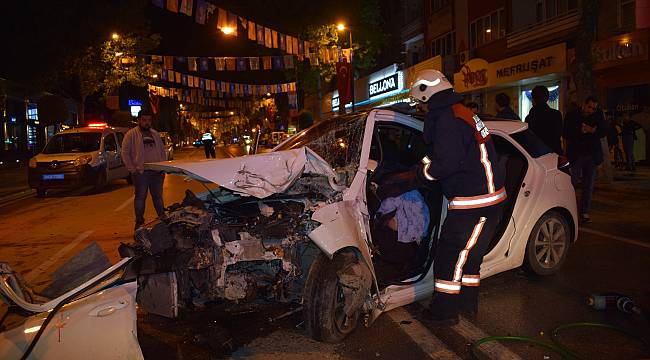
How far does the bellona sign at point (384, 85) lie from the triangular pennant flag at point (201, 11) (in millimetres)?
15299

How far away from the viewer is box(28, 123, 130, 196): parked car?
559 inches

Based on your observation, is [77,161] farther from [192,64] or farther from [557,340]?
[557,340]

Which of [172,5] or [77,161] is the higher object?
[172,5]

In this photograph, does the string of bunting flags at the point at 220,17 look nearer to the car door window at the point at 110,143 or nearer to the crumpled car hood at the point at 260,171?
the car door window at the point at 110,143

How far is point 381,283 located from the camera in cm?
412

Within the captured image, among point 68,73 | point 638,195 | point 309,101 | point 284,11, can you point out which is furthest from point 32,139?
point 638,195

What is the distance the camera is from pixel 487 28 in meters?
23.5

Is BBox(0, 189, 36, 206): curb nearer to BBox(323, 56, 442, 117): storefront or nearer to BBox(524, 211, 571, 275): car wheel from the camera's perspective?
BBox(524, 211, 571, 275): car wheel

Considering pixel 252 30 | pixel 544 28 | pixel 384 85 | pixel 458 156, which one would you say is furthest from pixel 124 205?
pixel 384 85

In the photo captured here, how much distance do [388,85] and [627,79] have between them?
15835 millimetres

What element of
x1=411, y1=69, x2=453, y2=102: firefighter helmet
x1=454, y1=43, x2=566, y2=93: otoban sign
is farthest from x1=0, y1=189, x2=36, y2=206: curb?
x1=454, y1=43, x2=566, y2=93: otoban sign

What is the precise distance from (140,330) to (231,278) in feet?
3.38

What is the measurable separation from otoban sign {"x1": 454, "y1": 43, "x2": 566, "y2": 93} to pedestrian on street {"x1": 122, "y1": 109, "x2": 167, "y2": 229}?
14.6m

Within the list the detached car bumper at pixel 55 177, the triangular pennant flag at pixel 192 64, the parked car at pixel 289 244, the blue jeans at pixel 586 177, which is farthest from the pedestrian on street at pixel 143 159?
the triangular pennant flag at pixel 192 64
